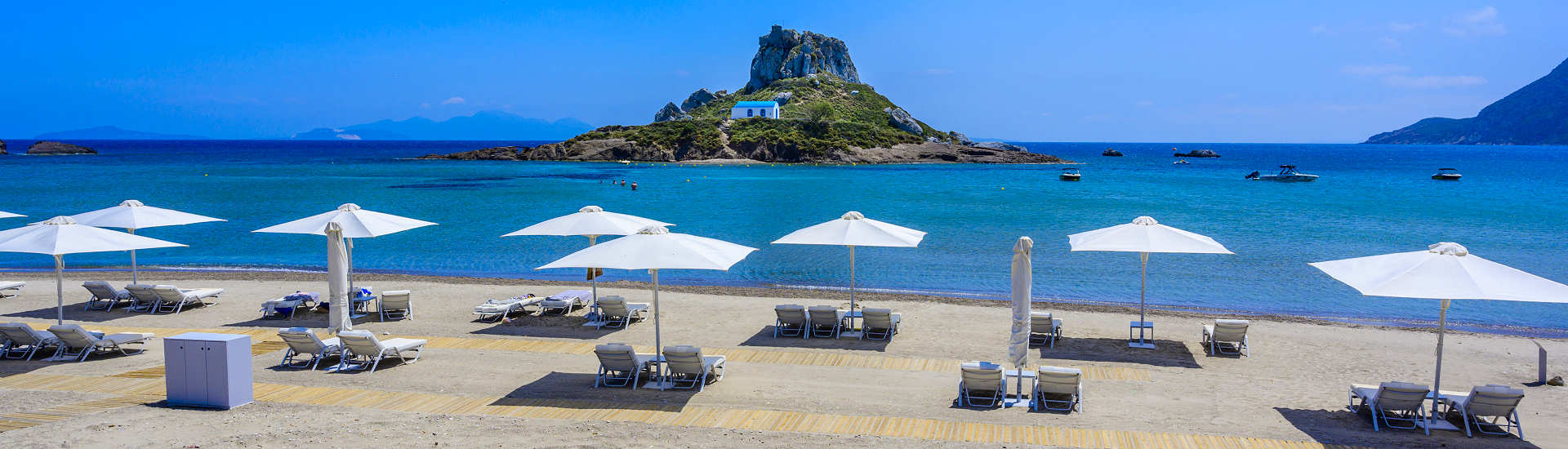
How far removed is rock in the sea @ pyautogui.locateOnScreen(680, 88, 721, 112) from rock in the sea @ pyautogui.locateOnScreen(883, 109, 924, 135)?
35.6 metres

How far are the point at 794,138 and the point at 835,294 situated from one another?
271 feet

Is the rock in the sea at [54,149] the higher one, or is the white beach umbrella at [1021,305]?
the rock in the sea at [54,149]

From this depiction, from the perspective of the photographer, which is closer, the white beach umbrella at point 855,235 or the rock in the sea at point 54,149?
the white beach umbrella at point 855,235

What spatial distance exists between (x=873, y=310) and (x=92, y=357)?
9896mm

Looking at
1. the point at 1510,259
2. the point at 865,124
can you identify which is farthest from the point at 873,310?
the point at 865,124

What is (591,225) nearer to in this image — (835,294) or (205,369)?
(205,369)

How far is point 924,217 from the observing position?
39.7m

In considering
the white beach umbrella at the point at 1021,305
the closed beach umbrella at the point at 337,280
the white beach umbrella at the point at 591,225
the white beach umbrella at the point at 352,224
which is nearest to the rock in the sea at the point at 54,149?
the white beach umbrella at the point at 352,224

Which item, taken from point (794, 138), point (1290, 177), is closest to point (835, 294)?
point (1290, 177)

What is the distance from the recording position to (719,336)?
1280 cm

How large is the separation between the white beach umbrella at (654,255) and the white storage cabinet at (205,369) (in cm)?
308

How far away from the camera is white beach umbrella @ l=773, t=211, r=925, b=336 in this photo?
12430 millimetres

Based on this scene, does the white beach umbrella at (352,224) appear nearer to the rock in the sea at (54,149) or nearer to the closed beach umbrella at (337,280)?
the closed beach umbrella at (337,280)

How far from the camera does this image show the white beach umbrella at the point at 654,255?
9453mm
